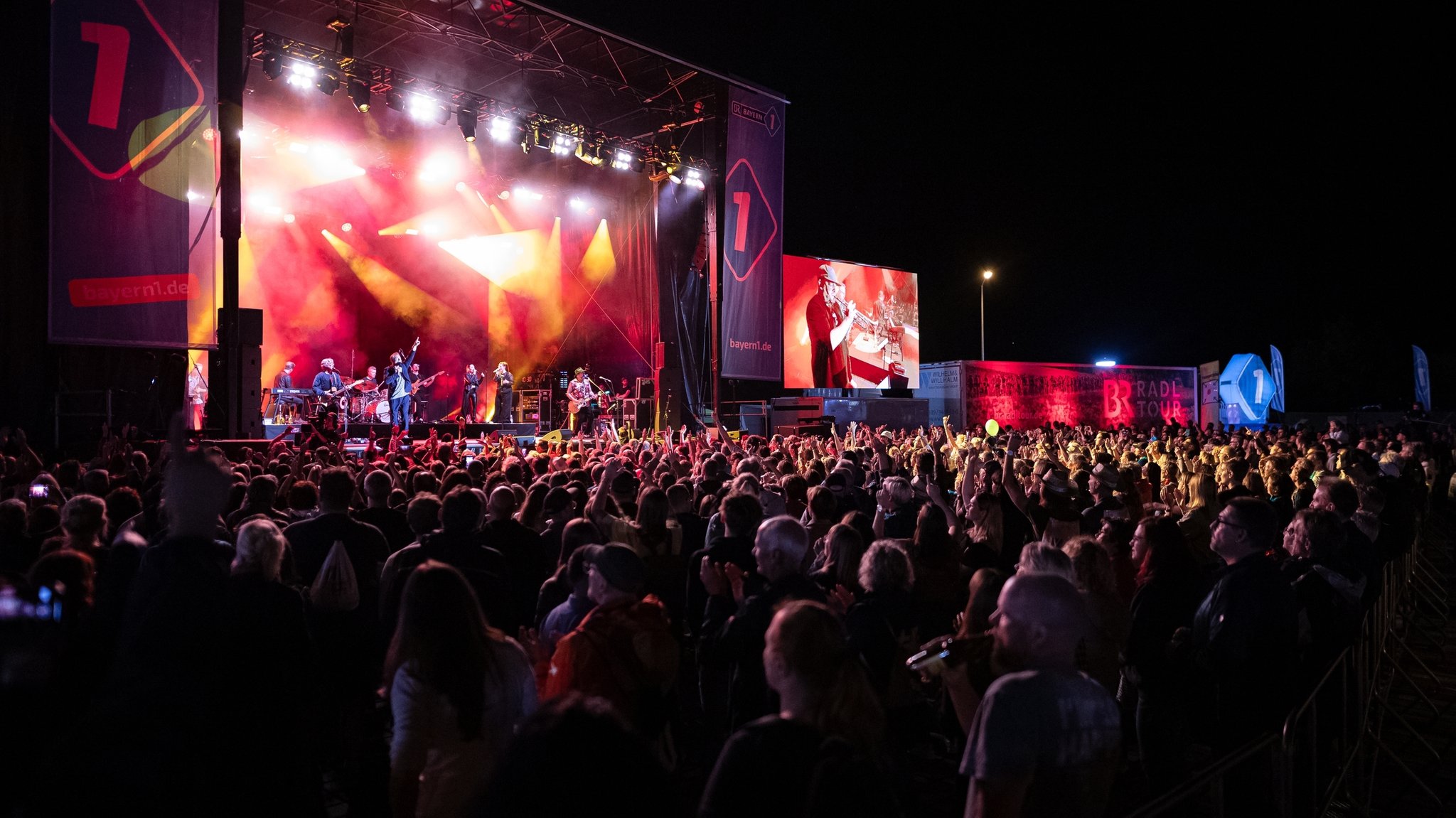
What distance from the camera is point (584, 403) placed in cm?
2217

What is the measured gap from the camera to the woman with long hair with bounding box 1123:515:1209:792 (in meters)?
3.98

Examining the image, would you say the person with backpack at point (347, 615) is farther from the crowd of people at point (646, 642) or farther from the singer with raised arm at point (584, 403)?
the singer with raised arm at point (584, 403)

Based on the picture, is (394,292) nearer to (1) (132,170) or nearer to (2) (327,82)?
(2) (327,82)

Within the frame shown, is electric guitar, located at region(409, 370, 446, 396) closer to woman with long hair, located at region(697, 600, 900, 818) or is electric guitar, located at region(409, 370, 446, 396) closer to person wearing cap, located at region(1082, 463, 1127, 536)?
person wearing cap, located at region(1082, 463, 1127, 536)

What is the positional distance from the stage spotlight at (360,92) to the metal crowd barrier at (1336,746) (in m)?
16.1

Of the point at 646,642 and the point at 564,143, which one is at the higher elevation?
the point at 564,143

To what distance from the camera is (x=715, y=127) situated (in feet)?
66.2

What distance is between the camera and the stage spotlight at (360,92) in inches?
622

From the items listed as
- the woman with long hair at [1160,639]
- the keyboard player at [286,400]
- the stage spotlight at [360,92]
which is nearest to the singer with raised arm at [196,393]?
the keyboard player at [286,400]

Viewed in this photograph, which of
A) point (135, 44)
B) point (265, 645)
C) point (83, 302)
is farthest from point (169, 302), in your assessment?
point (265, 645)

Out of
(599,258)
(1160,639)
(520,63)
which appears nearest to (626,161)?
(520,63)

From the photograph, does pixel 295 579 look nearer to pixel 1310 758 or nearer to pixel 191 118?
pixel 1310 758

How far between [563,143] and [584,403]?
636cm

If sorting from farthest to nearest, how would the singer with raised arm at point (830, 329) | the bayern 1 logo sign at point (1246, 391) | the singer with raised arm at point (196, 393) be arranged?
the bayern 1 logo sign at point (1246, 391)
the singer with raised arm at point (830, 329)
the singer with raised arm at point (196, 393)
